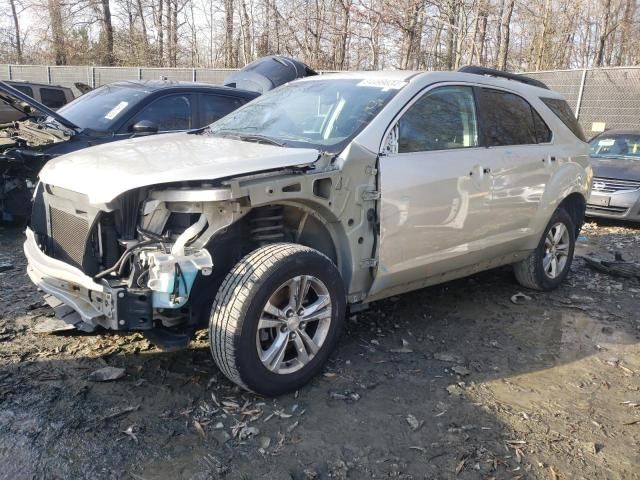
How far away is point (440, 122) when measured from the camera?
3990mm

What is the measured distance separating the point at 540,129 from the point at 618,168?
16.5ft

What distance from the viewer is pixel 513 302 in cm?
507

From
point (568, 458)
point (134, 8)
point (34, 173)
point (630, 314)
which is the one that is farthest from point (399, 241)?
point (134, 8)

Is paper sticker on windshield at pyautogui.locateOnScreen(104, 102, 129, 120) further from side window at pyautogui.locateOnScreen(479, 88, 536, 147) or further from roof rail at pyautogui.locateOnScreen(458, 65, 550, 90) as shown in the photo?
side window at pyautogui.locateOnScreen(479, 88, 536, 147)

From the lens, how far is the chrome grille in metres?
3.05

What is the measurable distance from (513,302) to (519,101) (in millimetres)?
1804

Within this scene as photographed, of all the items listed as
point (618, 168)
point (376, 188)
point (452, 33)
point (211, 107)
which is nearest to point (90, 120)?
point (211, 107)

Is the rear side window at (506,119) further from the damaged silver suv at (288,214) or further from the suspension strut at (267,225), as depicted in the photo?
the suspension strut at (267,225)

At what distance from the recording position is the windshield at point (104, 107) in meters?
6.10

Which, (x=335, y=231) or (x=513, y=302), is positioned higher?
(x=335, y=231)

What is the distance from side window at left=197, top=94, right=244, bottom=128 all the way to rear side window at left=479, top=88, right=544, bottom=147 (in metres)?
3.60

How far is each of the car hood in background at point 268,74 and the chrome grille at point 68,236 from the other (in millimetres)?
5901

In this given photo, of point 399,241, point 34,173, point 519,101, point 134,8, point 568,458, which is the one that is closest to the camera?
point 568,458

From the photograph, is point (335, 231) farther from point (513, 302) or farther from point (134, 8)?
point (134, 8)
